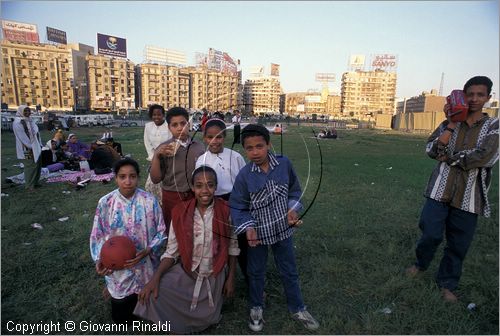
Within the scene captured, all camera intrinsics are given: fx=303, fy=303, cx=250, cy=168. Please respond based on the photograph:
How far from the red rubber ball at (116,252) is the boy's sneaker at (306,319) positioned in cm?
164

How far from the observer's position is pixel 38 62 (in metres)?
78.9

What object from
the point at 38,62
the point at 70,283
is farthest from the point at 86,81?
the point at 70,283

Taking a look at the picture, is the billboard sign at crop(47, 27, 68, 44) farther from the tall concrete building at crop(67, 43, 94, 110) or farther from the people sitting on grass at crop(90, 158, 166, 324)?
the people sitting on grass at crop(90, 158, 166, 324)

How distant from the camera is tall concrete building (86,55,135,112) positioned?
83.8 metres

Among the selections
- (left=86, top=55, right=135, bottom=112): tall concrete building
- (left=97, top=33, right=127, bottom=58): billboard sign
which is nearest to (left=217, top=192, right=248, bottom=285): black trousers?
(left=86, top=55, right=135, bottom=112): tall concrete building

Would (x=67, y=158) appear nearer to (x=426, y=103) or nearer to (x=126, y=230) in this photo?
(x=126, y=230)

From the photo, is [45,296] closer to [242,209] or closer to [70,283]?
[70,283]

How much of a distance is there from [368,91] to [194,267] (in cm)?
12715

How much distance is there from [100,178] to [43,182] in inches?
55.6

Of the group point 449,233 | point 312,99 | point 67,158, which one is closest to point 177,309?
point 449,233

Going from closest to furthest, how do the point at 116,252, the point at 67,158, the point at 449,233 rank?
1. the point at 116,252
2. the point at 449,233
3. the point at 67,158

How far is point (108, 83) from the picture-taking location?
8588 cm

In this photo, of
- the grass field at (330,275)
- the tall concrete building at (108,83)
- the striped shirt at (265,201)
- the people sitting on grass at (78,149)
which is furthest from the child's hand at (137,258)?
the tall concrete building at (108,83)

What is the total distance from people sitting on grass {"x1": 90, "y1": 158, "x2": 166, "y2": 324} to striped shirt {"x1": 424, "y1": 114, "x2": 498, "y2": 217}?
290cm
